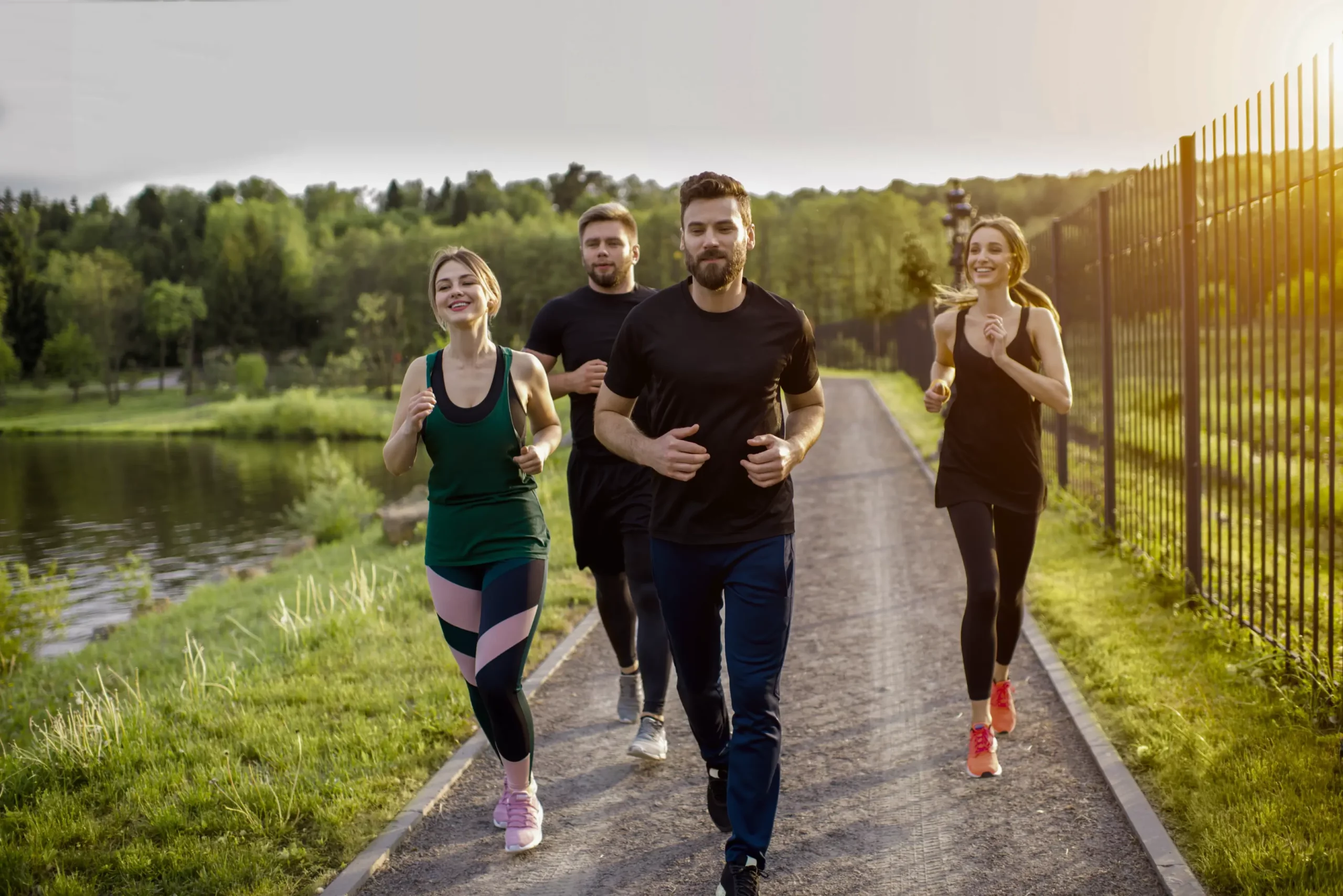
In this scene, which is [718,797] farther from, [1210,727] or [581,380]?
[1210,727]

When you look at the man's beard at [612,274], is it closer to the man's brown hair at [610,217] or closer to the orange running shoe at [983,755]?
the man's brown hair at [610,217]

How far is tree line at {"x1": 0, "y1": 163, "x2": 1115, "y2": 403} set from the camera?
7675cm

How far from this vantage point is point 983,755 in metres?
4.75

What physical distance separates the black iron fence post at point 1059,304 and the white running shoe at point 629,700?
721 centimetres

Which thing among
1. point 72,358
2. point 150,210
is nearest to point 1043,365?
point 72,358

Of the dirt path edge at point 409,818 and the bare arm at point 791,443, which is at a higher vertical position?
the bare arm at point 791,443

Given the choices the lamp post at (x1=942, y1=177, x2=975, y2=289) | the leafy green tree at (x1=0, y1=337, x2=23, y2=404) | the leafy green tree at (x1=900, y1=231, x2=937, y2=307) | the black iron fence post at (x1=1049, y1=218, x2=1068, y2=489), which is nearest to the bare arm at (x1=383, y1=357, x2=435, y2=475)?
the black iron fence post at (x1=1049, y1=218, x2=1068, y2=489)

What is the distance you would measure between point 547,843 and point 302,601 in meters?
9.30

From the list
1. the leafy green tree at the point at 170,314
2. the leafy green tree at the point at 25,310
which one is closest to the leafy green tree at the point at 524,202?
the leafy green tree at the point at 170,314

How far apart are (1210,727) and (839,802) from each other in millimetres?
1732

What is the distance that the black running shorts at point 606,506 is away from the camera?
513cm

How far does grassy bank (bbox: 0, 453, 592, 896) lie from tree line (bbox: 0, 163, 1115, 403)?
5055 cm

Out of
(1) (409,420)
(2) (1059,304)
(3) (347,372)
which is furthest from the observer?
(3) (347,372)

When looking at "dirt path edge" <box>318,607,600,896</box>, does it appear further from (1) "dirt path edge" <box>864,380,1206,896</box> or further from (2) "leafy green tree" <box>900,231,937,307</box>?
(2) "leafy green tree" <box>900,231,937,307</box>
